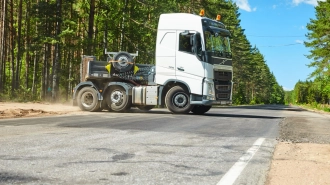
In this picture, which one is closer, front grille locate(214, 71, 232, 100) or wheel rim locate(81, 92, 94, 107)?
front grille locate(214, 71, 232, 100)

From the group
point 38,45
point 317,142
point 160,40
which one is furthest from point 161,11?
point 317,142

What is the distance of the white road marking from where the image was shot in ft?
14.9

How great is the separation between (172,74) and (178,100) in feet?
3.77

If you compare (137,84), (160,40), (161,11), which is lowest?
(137,84)

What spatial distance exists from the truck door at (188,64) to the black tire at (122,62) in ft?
7.14

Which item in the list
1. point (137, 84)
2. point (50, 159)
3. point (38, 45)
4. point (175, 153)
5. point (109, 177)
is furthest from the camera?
point (38, 45)

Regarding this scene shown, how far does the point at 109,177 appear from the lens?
4461 mm

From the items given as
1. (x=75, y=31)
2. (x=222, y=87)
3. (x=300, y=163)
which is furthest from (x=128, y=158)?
(x=75, y=31)

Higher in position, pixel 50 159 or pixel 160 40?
pixel 160 40

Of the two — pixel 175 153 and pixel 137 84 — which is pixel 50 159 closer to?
pixel 175 153

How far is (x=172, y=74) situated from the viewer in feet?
52.9

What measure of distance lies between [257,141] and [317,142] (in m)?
1.45

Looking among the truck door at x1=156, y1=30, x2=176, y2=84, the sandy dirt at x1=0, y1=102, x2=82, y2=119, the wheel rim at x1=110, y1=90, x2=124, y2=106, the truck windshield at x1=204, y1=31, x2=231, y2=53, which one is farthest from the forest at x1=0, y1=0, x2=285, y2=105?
the truck windshield at x1=204, y1=31, x2=231, y2=53

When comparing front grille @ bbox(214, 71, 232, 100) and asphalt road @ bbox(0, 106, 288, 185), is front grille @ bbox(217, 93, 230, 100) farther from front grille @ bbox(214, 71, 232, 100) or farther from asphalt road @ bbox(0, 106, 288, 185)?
asphalt road @ bbox(0, 106, 288, 185)
